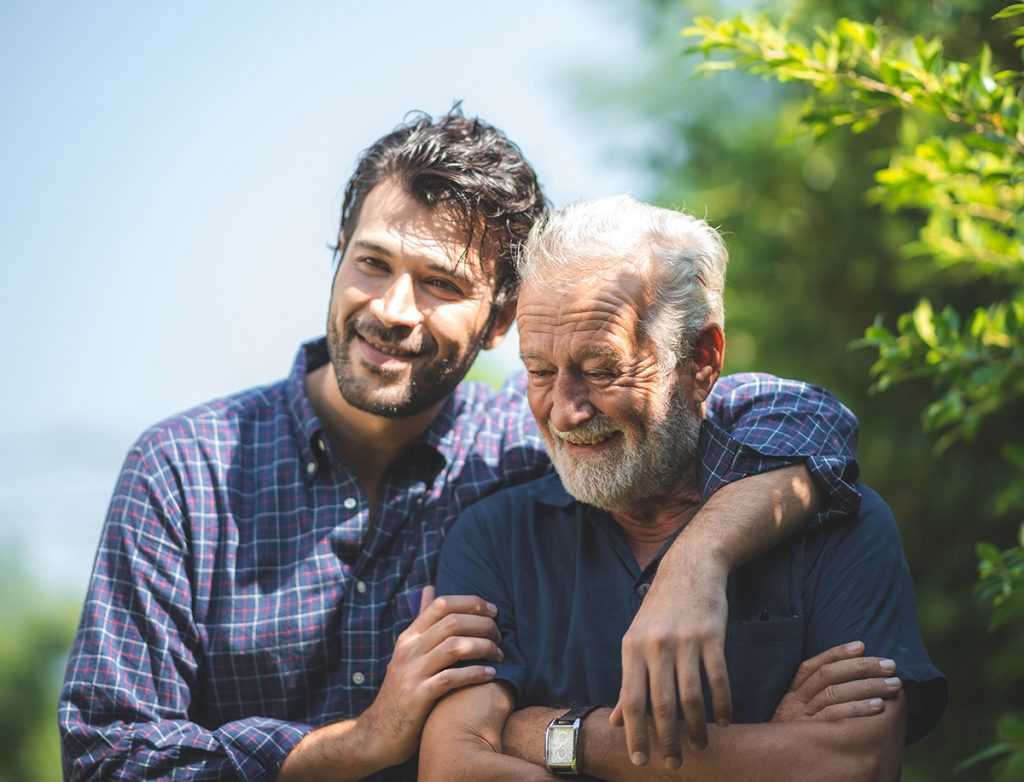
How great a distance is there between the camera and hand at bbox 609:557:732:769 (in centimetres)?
200

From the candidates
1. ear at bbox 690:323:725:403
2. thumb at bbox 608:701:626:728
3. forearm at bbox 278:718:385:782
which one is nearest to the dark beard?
ear at bbox 690:323:725:403

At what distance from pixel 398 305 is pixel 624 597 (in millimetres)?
906

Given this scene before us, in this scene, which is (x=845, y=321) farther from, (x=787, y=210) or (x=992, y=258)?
(x=992, y=258)

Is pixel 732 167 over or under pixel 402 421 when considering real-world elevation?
over

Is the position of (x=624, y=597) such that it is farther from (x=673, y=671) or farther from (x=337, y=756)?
(x=337, y=756)

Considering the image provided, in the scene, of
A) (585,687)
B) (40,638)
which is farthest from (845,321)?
(40,638)

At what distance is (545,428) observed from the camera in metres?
2.57

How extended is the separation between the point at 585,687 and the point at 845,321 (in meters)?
4.42

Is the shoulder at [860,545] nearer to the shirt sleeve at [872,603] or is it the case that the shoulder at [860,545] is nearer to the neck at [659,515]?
the shirt sleeve at [872,603]

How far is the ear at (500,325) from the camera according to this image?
10.2 ft

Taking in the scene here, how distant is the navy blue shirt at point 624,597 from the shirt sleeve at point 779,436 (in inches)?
3.5

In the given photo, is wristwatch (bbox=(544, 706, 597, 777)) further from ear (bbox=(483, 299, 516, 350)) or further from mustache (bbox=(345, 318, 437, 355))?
ear (bbox=(483, 299, 516, 350))

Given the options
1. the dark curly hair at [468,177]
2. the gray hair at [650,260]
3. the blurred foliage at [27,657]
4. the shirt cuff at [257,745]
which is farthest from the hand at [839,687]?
the blurred foliage at [27,657]

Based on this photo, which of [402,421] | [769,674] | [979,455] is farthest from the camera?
[979,455]
